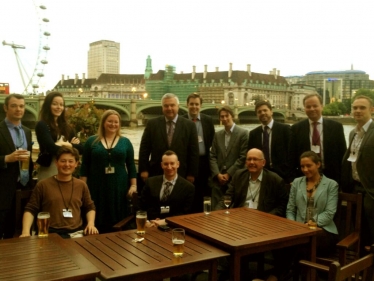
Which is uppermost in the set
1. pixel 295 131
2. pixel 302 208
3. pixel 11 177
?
pixel 295 131

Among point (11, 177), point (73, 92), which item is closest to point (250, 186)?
point (11, 177)

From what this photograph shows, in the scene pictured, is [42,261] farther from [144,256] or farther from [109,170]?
[109,170]

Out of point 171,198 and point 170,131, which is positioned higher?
point 170,131

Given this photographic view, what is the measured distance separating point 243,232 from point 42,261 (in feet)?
4.19

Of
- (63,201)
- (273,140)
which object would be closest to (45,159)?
(63,201)

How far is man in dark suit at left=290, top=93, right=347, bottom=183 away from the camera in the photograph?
416 cm

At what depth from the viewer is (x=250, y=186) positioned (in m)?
3.86

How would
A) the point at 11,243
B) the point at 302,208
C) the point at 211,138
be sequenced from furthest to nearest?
the point at 211,138 → the point at 302,208 → the point at 11,243

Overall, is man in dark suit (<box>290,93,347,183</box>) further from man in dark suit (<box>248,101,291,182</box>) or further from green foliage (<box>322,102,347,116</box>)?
green foliage (<box>322,102,347,116</box>)

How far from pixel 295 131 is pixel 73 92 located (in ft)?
281

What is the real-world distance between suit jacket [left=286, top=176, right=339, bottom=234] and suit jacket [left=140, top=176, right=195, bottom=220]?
863 millimetres

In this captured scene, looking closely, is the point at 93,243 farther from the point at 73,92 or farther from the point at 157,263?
the point at 73,92

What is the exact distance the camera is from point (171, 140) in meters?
4.51

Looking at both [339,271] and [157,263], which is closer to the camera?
[339,271]
